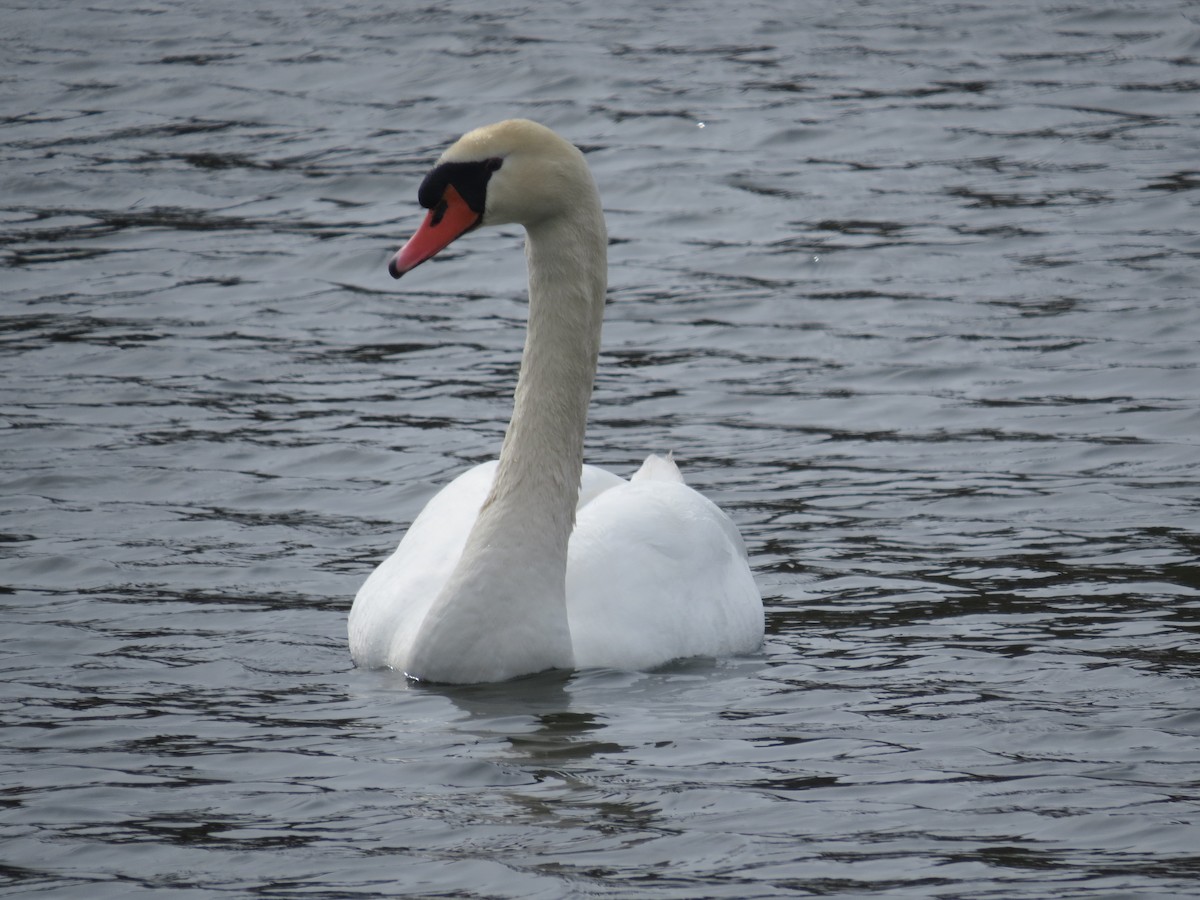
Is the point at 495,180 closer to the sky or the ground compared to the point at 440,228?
closer to the sky

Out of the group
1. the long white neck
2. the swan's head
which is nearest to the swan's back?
the long white neck

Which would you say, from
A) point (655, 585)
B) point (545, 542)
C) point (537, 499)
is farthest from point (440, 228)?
point (655, 585)

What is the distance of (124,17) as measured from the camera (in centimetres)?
2144

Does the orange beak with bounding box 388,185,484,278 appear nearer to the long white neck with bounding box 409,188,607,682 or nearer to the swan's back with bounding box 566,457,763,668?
the long white neck with bounding box 409,188,607,682

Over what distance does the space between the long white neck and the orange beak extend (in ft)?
1.22

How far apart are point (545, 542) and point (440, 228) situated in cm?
120

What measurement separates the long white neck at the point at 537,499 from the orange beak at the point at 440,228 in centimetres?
37

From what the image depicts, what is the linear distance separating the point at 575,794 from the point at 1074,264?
316 inches

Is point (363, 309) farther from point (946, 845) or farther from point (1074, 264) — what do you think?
point (946, 845)

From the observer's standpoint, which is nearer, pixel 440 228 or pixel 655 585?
pixel 440 228

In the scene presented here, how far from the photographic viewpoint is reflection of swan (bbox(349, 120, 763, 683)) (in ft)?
25.5

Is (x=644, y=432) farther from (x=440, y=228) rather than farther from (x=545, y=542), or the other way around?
(x=440, y=228)

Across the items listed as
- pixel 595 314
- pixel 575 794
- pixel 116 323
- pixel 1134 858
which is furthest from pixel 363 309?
pixel 1134 858

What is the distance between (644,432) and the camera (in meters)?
11.4
